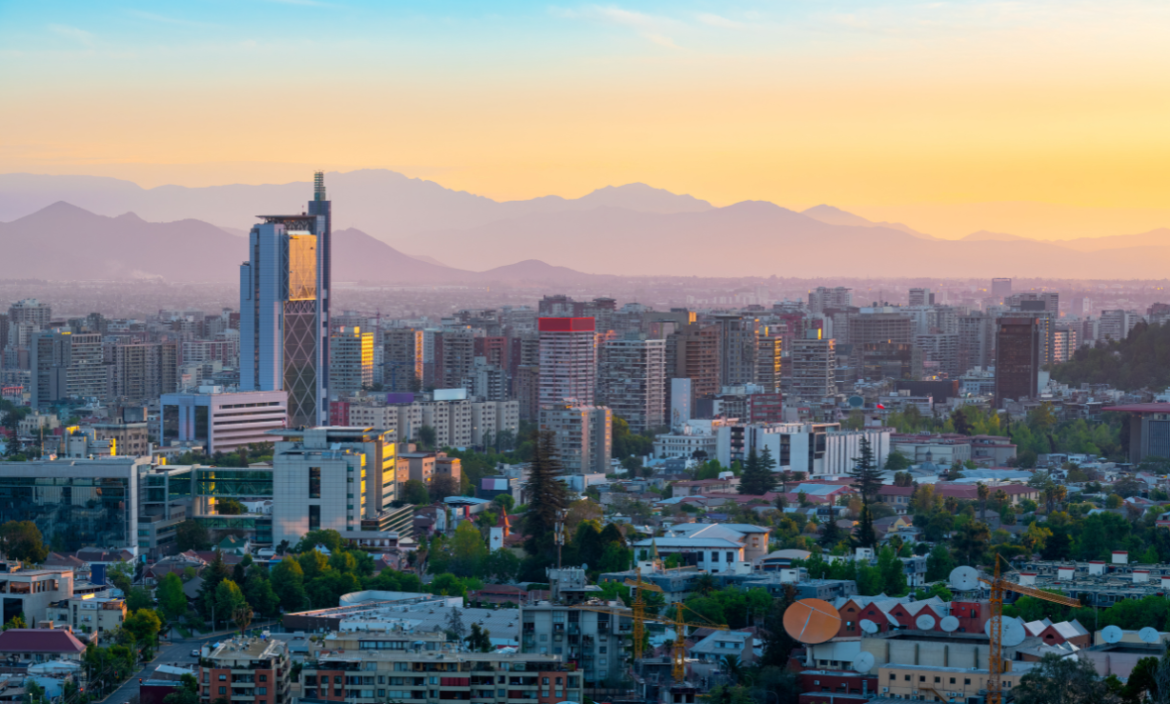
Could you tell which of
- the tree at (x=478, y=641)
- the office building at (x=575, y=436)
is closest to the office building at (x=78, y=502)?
the tree at (x=478, y=641)

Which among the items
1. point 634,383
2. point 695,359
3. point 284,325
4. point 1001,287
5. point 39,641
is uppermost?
point 1001,287

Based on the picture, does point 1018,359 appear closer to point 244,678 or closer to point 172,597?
point 172,597

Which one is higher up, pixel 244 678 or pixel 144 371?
pixel 144 371

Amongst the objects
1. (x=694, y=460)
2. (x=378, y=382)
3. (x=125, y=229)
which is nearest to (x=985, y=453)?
(x=694, y=460)

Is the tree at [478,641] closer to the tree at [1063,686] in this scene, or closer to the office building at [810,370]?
the tree at [1063,686]

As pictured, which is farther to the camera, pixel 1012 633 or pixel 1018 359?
pixel 1018 359

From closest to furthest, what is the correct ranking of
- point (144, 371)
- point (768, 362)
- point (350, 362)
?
point (768, 362) → point (350, 362) → point (144, 371)

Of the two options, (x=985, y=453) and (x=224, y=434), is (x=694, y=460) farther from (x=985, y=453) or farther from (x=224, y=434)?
(x=224, y=434)

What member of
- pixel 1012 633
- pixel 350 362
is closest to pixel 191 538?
pixel 1012 633
